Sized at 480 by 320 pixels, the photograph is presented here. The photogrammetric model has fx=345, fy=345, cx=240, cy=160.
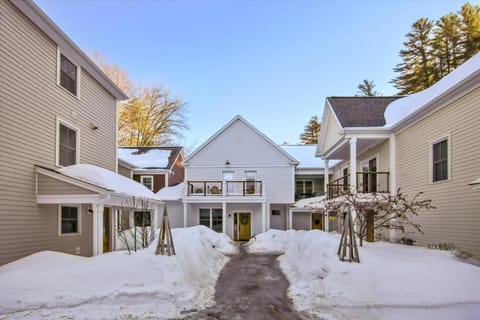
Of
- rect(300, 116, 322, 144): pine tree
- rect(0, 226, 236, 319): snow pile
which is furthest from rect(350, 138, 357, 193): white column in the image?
rect(300, 116, 322, 144): pine tree

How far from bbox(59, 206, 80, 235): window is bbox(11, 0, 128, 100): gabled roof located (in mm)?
4762

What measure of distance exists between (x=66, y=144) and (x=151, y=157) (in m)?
15.1

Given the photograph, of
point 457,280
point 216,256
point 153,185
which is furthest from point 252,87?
point 457,280

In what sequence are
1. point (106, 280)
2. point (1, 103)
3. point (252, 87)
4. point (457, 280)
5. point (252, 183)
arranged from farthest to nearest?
point (252, 87) → point (252, 183) → point (1, 103) → point (106, 280) → point (457, 280)

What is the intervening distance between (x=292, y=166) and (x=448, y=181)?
1220 cm

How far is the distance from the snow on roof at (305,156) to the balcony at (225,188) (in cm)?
420

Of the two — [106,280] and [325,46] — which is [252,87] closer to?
[325,46]

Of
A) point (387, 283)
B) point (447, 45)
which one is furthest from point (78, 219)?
point (447, 45)

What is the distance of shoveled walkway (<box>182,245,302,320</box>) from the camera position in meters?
6.09

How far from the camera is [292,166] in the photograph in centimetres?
2189

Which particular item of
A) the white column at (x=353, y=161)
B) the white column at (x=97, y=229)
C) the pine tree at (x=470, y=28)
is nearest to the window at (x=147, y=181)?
the white column at (x=353, y=161)

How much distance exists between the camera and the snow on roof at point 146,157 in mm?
24500

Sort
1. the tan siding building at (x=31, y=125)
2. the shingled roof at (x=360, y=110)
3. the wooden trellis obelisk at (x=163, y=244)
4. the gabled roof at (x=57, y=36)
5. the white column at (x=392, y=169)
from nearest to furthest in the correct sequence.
A: the tan siding building at (x=31, y=125)
the gabled roof at (x=57, y=36)
the wooden trellis obelisk at (x=163, y=244)
the white column at (x=392, y=169)
the shingled roof at (x=360, y=110)

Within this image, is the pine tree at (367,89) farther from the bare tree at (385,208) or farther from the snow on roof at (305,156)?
the bare tree at (385,208)
